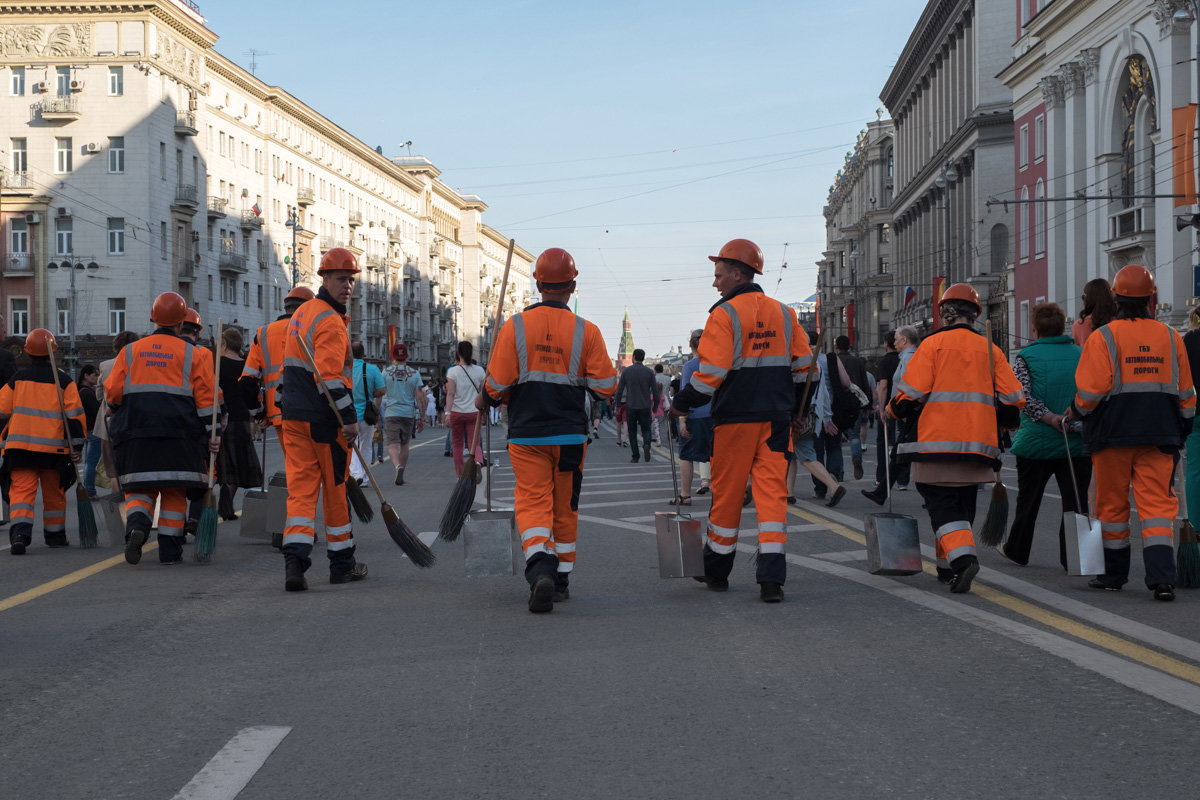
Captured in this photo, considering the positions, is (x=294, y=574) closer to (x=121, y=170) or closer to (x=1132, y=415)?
(x=1132, y=415)

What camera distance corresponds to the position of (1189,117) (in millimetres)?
33719

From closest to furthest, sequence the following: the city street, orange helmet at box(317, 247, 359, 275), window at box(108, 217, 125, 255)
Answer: the city street < orange helmet at box(317, 247, 359, 275) < window at box(108, 217, 125, 255)

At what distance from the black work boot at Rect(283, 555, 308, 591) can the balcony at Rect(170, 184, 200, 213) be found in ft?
192

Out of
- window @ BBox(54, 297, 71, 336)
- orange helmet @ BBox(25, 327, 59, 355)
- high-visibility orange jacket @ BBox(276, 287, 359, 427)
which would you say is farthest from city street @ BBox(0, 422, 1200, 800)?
window @ BBox(54, 297, 71, 336)

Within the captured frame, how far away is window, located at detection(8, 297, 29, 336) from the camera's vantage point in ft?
202

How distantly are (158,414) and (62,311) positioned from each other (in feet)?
183

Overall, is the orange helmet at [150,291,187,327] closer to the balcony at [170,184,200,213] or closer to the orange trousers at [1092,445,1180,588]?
the orange trousers at [1092,445,1180,588]

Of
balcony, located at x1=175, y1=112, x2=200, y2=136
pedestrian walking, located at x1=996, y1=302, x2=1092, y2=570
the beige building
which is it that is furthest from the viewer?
balcony, located at x1=175, y1=112, x2=200, y2=136

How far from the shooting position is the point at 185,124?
208 feet

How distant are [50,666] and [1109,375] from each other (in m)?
5.68

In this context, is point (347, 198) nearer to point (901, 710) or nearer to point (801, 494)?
point (801, 494)

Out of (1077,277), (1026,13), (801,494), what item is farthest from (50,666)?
(1026,13)

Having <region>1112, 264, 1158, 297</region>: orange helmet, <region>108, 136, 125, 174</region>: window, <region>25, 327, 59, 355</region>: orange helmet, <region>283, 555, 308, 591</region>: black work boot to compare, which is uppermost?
<region>108, 136, 125, 174</region>: window

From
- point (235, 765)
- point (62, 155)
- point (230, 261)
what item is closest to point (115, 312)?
point (62, 155)
